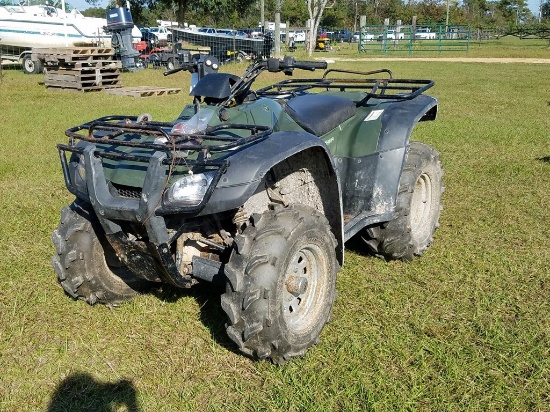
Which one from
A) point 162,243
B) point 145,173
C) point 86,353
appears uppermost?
point 145,173

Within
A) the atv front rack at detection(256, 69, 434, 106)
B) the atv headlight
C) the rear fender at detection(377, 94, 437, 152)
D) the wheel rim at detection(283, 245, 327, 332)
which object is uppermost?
the atv front rack at detection(256, 69, 434, 106)

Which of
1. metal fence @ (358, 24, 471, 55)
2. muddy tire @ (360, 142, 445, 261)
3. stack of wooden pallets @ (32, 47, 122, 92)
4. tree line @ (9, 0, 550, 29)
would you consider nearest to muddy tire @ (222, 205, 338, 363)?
muddy tire @ (360, 142, 445, 261)

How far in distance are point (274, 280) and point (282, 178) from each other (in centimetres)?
87

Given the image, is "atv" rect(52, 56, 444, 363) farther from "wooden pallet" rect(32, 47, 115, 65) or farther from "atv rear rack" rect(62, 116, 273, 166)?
A: "wooden pallet" rect(32, 47, 115, 65)

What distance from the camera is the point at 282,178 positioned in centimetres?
352

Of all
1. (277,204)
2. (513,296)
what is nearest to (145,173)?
(277,204)

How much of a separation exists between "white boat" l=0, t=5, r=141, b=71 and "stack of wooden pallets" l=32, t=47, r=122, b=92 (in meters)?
6.95

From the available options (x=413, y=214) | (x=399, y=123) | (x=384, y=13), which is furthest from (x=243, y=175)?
(x=384, y=13)

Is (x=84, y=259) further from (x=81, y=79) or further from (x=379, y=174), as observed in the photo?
(x=81, y=79)

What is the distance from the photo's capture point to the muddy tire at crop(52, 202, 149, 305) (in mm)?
3449

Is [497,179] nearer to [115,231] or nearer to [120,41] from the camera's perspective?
[115,231]

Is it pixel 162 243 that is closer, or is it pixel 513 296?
pixel 162 243

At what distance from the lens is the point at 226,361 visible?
327 centimetres

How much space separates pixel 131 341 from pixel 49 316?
708mm
